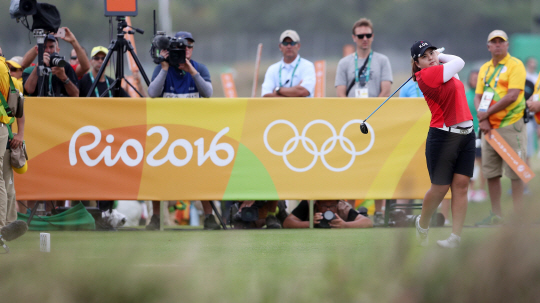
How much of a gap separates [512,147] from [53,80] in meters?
5.88

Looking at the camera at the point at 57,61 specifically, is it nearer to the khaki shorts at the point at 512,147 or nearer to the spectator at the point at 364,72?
the spectator at the point at 364,72

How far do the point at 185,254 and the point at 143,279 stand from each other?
0.19 m

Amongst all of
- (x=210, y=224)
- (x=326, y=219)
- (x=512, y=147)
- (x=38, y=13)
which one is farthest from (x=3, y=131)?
(x=512, y=147)

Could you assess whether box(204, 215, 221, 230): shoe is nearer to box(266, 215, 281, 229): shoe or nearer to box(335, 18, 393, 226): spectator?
box(266, 215, 281, 229): shoe

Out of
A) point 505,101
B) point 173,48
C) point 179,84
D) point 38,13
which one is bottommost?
point 505,101

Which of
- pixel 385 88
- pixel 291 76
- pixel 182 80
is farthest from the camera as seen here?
pixel 291 76

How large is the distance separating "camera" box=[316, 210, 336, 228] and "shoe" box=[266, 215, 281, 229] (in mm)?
493

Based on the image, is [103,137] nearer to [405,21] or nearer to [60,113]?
[60,113]

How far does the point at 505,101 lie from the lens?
820 centimetres

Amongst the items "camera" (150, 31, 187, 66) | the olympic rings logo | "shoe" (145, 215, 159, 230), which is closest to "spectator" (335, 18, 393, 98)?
the olympic rings logo

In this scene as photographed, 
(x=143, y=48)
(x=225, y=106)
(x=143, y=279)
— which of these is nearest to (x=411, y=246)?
(x=143, y=279)

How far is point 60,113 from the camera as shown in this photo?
7785 millimetres

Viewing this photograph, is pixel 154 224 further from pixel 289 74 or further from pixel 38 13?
pixel 38 13

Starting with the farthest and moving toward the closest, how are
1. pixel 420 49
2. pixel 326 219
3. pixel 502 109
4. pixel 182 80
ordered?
1. pixel 502 109
2. pixel 182 80
3. pixel 326 219
4. pixel 420 49
